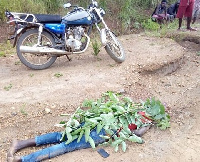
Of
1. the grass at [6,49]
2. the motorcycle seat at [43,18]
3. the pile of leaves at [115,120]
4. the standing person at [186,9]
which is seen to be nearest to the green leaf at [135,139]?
the pile of leaves at [115,120]

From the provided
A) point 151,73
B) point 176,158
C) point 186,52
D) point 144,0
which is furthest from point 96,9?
point 144,0

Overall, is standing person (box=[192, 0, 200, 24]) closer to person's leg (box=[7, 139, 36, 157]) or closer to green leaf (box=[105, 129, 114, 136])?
green leaf (box=[105, 129, 114, 136])

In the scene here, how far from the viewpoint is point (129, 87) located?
14.7 feet

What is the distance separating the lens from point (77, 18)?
16.2ft

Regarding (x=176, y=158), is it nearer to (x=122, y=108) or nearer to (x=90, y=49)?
(x=122, y=108)

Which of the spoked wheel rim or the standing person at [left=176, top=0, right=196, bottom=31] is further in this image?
the standing person at [left=176, top=0, right=196, bottom=31]

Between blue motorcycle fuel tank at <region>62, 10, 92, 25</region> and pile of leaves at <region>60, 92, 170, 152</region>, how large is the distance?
1843 millimetres

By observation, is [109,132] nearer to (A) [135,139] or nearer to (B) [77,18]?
(A) [135,139]

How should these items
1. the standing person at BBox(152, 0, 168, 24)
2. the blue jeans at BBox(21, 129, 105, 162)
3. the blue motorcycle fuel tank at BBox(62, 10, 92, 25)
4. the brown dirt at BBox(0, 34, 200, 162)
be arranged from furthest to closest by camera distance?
1. the standing person at BBox(152, 0, 168, 24)
2. the blue motorcycle fuel tank at BBox(62, 10, 92, 25)
3. the brown dirt at BBox(0, 34, 200, 162)
4. the blue jeans at BBox(21, 129, 105, 162)

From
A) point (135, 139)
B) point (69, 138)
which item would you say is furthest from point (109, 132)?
point (69, 138)

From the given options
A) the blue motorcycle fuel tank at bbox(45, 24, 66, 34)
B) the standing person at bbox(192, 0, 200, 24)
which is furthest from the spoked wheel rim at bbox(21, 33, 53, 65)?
the standing person at bbox(192, 0, 200, 24)

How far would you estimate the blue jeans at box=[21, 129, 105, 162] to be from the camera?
117 inches

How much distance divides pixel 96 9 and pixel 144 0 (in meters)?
5.57

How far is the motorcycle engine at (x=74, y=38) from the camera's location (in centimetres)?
497
